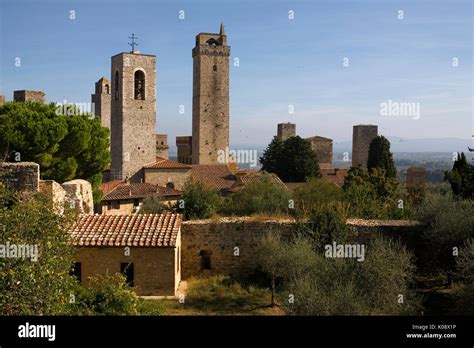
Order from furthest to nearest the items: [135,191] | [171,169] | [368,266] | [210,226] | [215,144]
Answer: [215,144]
[171,169]
[135,191]
[210,226]
[368,266]

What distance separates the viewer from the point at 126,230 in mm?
12508

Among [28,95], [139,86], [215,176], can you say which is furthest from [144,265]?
[139,86]

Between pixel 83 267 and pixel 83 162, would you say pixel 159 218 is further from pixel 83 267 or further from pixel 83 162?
pixel 83 162

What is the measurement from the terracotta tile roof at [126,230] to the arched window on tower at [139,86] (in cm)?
2918

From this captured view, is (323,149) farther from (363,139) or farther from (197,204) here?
(197,204)

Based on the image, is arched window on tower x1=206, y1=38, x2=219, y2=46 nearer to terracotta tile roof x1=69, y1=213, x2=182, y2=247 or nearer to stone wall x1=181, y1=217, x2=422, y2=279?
stone wall x1=181, y1=217, x2=422, y2=279

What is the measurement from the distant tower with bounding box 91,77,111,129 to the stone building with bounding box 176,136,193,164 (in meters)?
8.83

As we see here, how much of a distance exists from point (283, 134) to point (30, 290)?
55827mm

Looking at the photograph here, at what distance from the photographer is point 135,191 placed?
30688 millimetres

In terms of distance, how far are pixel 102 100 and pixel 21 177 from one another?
156 feet

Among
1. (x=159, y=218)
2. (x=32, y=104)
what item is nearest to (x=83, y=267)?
(x=159, y=218)

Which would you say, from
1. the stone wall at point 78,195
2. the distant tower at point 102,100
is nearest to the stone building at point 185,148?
the distant tower at point 102,100

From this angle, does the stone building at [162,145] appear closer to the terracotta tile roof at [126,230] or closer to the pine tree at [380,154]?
the pine tree at [380,154]
